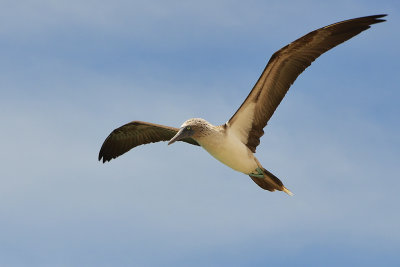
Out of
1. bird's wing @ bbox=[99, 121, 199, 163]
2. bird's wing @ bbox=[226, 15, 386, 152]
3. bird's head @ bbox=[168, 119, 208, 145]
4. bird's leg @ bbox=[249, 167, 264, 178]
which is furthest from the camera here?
bird's wing @ bbox=[99, 121, 199, 163]

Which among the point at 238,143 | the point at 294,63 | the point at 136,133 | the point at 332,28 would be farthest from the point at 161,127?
the point at 332,28

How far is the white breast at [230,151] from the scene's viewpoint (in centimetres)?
1312

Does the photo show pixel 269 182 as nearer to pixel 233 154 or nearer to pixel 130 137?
pixel 233 154

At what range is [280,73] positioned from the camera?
13211 mm

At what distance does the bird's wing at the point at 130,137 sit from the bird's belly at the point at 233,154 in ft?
6.62

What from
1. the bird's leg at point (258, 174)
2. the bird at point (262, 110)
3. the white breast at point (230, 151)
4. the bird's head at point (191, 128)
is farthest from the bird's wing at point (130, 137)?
the bird's leg at point (258, 174)

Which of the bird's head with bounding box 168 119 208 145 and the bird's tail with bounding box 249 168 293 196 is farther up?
the bird's head with bounding box 168 119 208 145

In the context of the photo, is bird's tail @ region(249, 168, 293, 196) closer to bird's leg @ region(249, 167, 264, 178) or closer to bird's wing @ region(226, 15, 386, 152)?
bird's leg @ region(249, 167, 264, 178)

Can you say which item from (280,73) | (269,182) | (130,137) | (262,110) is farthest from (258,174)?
(130,137)

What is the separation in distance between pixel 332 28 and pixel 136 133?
17.1 feet

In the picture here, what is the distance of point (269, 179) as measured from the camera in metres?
13.6

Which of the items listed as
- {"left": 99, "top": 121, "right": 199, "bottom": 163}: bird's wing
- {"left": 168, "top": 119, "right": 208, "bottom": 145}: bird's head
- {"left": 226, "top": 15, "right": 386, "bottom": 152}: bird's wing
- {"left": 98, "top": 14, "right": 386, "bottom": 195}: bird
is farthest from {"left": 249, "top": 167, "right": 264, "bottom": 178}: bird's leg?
{"left": 99, "top": 121, "right": 199, "bottom": 163}: bird's wing

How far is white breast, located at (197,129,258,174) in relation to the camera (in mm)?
13125

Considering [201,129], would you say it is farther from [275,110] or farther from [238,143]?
[275,110]
